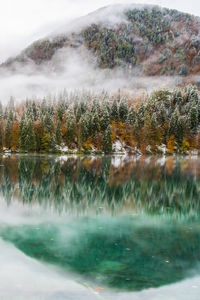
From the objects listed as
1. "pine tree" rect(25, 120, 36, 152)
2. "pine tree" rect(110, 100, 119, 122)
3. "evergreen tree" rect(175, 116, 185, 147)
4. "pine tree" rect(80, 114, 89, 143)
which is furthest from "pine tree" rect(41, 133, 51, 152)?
"evergreen tree" rect(175, 116, 185, 147)

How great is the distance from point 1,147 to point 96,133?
40661 millimetres

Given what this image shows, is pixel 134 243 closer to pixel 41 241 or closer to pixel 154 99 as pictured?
pixel 41 241

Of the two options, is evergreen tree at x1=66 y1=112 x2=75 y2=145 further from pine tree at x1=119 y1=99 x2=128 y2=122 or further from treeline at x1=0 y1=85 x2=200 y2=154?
pine tree at x1=119 y1=99 x2=128 y2=122

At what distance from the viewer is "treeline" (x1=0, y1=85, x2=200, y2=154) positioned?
11550cm

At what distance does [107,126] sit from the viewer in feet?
419

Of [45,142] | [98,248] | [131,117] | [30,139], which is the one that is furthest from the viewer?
[131,117]

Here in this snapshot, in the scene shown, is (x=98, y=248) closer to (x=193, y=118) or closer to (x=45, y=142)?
(x=45, y=142)

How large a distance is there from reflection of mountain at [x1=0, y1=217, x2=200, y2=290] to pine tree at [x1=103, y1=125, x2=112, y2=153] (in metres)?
104

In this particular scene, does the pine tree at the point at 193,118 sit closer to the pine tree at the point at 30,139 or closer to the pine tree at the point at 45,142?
the pine tree at the point at 45,142

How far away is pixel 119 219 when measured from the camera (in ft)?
48.8

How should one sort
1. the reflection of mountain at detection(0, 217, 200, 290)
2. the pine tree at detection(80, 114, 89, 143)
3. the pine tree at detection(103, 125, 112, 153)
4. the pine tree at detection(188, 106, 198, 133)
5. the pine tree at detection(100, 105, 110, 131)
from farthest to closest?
the pine tree at detection(188, 106, 198, 133) → the pine tree at detection(100, 105, 110, 131) → the pine tree at detection(80, 114, 89, 143) → the pine tree at detection(103, 125, 112, 153) → the reflection of mountain at detection(0, 217, 200, 290)

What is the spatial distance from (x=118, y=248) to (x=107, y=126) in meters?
118

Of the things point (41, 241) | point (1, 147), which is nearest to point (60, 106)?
point (1, 147)

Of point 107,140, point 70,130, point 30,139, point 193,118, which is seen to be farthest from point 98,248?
point 193,118
